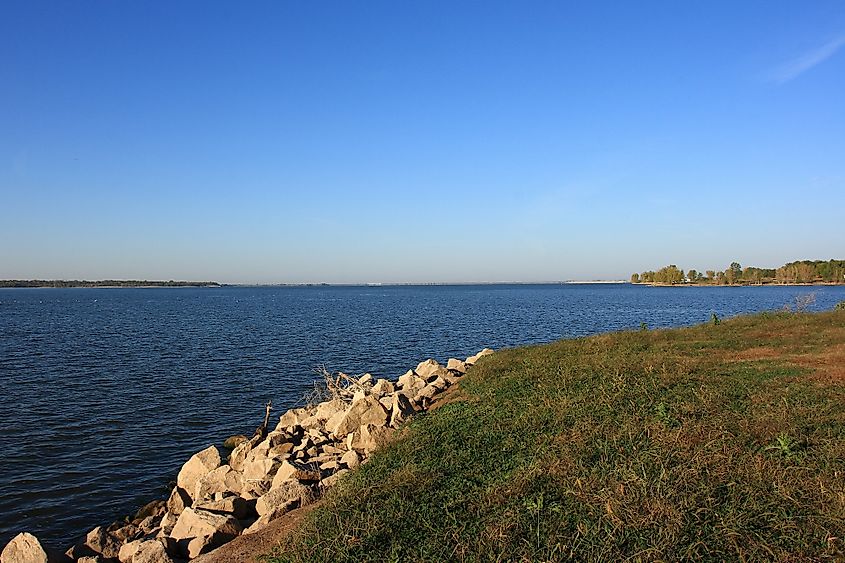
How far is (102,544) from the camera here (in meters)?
11.6

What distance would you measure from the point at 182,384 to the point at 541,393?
22.2 m

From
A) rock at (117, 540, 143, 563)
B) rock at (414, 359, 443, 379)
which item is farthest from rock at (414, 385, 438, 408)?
rock at (117, 540, 143, 563)

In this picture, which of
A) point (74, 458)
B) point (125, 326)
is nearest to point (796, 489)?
point (74, 458)

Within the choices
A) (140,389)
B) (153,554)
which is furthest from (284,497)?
(140,389)

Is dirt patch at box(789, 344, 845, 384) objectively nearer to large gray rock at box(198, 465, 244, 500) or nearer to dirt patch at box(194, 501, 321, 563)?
dirt patch at box(194, 501, 321, 563)

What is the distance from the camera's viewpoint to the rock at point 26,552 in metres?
10.2

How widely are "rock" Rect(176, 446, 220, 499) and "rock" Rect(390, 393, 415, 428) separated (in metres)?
5.22

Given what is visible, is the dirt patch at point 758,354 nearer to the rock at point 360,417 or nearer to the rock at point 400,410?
the rock at point 400,410

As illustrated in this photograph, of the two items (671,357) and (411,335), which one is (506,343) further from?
(671,357)

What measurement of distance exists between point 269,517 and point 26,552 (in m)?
4.55

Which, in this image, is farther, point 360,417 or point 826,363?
point 826,363

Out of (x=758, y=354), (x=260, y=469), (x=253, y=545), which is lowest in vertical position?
(x=260, y=469)

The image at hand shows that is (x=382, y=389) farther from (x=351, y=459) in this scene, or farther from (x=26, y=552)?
(x=26, y=552)

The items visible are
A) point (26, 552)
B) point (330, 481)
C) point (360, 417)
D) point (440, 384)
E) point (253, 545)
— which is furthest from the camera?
point (440, 384)
